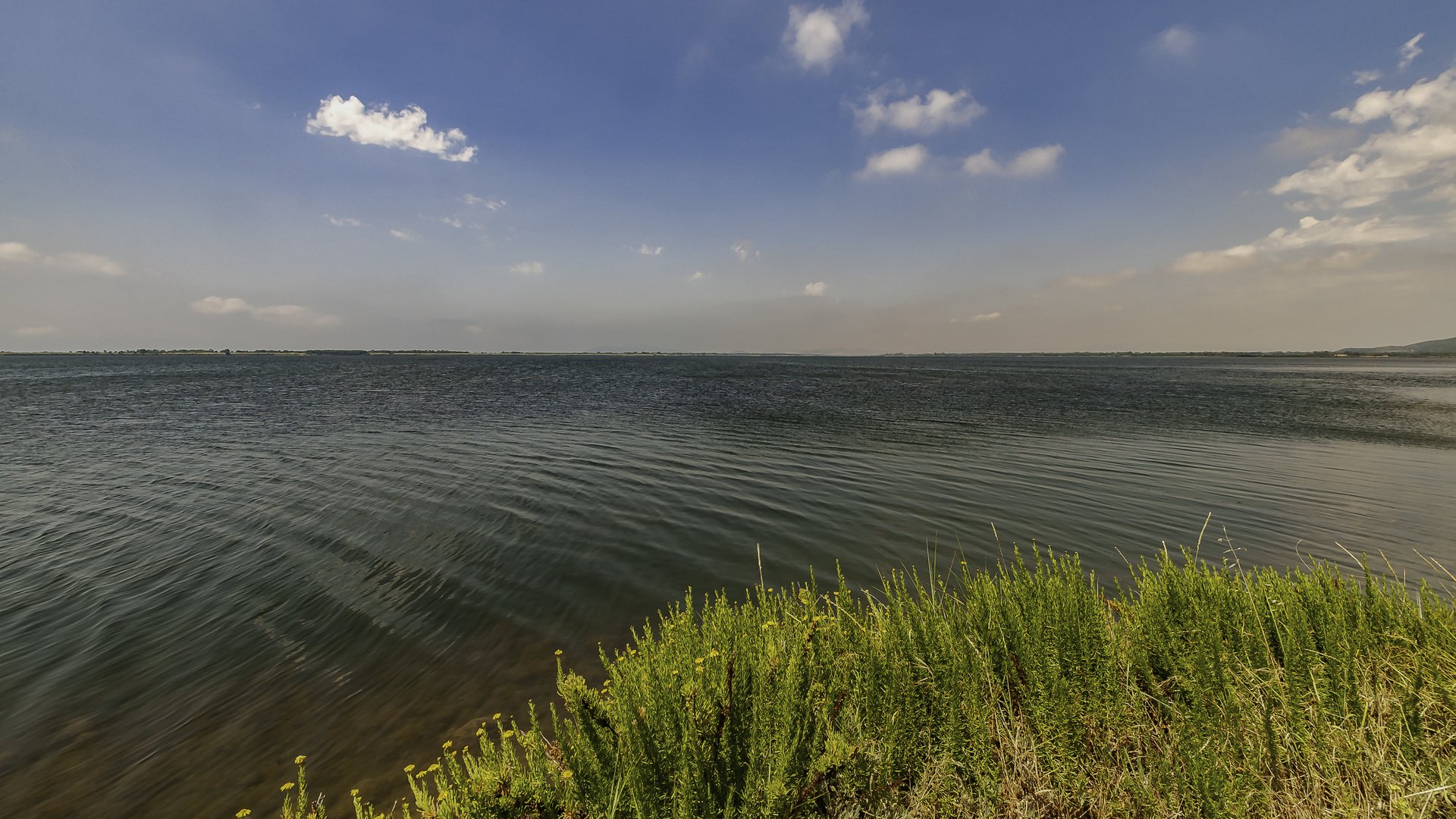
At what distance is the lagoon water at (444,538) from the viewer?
5.67m

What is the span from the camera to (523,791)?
310 cm

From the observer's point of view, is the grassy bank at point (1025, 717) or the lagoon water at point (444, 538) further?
the lagoon water at point (444, 538)

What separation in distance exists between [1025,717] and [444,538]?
1117cm

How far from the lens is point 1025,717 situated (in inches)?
145

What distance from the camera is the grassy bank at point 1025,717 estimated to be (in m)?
2.95

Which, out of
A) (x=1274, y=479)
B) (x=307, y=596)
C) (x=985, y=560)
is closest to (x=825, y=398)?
(x=1274, y=479)

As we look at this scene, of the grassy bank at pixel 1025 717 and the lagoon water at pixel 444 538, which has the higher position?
the grassy bank at pixel 1025 717

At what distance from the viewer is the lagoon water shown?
567 centimetres

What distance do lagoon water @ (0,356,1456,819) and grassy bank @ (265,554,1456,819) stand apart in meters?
2.62

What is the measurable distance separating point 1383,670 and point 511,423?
2866 cm

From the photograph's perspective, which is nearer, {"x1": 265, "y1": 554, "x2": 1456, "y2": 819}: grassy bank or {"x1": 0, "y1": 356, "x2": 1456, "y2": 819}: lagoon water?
{"x1": 265, "y1": 554, "x2": 1456, "y2": 819}: grassy bank

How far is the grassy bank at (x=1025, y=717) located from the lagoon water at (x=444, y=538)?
262 cm

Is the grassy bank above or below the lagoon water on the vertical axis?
above

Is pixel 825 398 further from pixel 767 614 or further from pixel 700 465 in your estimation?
pixel 767 614
